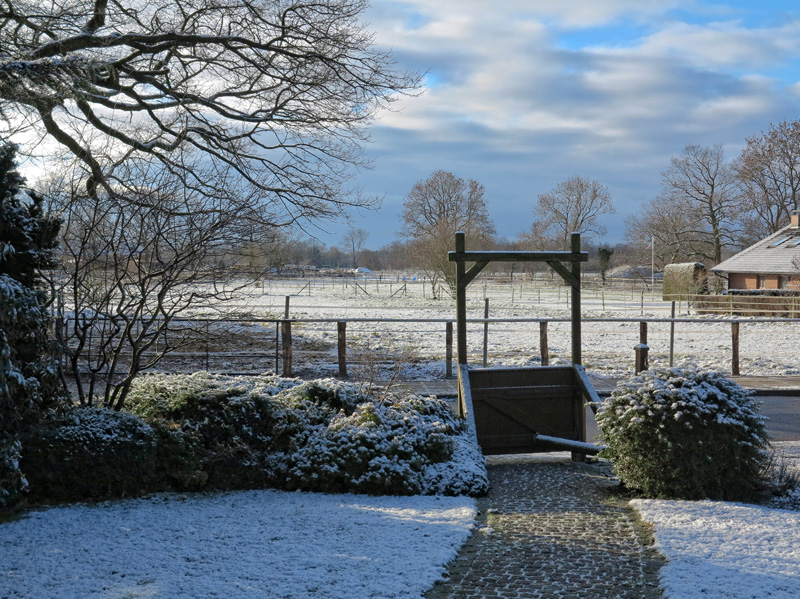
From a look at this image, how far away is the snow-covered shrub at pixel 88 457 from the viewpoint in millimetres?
5930

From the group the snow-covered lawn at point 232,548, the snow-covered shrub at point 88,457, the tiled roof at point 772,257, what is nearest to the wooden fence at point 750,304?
the tiled roof at point 772,257

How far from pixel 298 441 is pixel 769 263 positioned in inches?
1531

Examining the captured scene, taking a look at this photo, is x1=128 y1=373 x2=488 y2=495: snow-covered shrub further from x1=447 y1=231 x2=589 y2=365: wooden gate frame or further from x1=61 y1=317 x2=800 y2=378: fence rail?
x1=61 y1=317 x2=800 y2=378: fence rail

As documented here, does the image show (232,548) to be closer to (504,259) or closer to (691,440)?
(691,440)

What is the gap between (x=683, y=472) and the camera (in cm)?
645

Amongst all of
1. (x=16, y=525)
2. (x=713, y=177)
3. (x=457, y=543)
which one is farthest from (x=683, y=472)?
(x=713, y=177)

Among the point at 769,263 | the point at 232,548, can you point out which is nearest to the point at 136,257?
the point at 232,548

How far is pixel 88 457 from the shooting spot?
19.8 feet

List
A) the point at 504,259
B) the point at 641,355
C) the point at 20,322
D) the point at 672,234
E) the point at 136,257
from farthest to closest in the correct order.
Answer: the point at 672,234 → the point at 641,355 → the point at 504,259 → the point at 136,257 → the point at 20,322

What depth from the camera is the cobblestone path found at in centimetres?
429

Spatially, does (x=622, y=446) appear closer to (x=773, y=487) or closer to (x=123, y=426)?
(x=773, y=487)

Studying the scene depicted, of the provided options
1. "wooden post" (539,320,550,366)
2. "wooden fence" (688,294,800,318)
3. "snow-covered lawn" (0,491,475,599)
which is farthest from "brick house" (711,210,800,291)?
"snow-covered lawn" (0,491,475,599)

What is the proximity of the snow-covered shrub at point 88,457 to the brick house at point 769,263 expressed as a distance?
37195mm

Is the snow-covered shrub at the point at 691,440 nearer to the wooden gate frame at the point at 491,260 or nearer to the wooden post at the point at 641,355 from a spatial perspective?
the wooden gate frame at the point at 491,260
